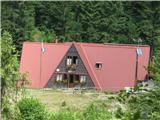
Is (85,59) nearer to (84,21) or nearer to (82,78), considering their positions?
(82,78)

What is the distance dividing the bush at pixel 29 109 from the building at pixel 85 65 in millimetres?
25881

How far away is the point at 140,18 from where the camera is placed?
2338 inches

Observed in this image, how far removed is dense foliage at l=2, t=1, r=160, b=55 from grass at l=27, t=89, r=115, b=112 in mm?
13166

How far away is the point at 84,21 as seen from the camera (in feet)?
192

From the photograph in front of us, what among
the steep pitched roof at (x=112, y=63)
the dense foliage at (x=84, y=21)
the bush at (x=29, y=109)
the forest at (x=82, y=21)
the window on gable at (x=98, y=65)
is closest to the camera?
the bush at (x=29, y=109)

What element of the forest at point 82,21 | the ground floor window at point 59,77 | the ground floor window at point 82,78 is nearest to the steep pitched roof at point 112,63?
the ground floor window at point 82,78

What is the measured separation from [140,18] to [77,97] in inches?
784

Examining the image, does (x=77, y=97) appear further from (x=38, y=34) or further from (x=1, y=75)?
(x=1, y=75)

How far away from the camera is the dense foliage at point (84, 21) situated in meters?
57.1

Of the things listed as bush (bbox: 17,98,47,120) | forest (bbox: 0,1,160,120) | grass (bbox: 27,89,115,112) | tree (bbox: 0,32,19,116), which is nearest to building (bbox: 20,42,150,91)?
grass (bbox: 27,89,115,112)

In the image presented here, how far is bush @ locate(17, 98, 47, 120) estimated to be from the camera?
65.1 ft

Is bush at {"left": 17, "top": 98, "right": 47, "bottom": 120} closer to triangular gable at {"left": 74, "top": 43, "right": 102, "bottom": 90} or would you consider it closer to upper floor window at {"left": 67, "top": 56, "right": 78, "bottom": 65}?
triangular gable at {"left": 74, "top": 43, "right": 102, "bottom": 90}

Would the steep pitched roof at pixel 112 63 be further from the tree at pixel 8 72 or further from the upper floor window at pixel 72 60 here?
the tree at pixel 8 72

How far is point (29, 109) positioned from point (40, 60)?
28.3 metres
